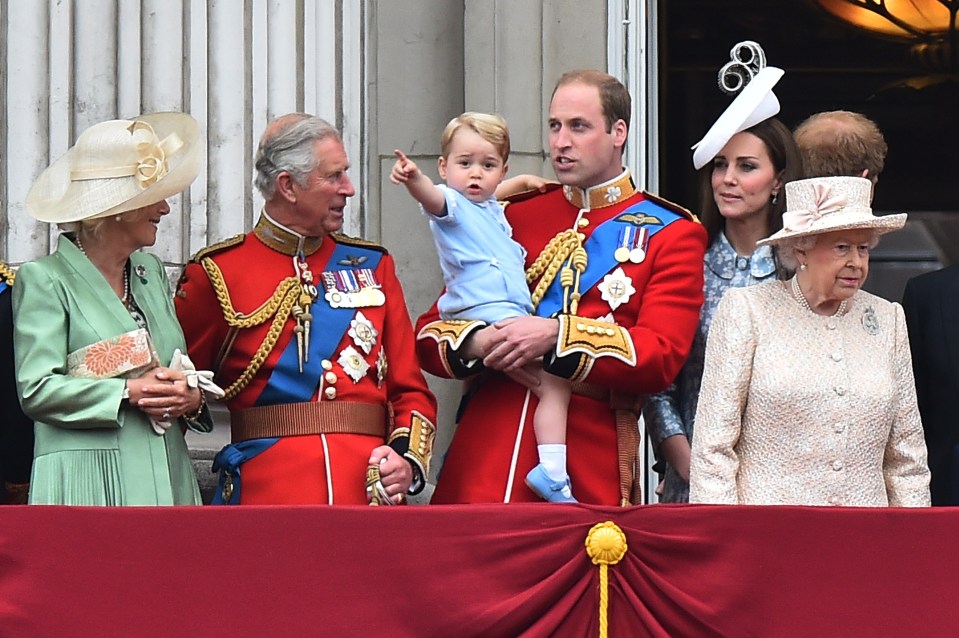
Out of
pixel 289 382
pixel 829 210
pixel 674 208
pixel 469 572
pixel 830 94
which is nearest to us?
pixel 469 572

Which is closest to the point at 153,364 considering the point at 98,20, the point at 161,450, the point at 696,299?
the point at 161,450

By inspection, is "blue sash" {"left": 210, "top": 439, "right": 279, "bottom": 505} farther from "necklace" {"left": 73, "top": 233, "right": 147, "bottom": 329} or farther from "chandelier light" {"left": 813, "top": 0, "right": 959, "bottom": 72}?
"chandelier light" {"left": 813, "top": 0, "right": 959, "bottom": 72}

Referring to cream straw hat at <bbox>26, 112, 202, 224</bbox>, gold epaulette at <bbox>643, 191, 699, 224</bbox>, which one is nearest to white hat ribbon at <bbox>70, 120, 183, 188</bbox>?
cream straw hat at <bbox>26, 112, 202, 224</bbox>

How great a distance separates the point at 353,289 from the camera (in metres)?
6.31

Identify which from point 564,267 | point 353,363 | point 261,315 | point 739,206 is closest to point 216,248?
point 261,315

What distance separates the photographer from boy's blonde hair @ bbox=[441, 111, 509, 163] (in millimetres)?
6238

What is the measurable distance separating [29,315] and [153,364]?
32cm

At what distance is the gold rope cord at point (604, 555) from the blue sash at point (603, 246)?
85 centimetres

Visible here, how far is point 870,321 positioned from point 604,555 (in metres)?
0.97

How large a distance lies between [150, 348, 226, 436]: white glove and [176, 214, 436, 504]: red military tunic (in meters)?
0.28

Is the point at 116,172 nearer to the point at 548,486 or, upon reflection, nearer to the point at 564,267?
the point at 564,267

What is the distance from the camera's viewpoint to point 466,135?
624cm

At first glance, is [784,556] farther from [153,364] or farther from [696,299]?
[153,364]

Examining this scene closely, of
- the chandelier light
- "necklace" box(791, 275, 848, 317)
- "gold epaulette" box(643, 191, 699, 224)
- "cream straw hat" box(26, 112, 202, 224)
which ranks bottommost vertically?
"necklace" box(791, 275, 848, 317)
